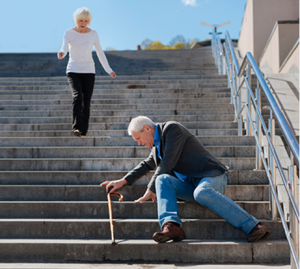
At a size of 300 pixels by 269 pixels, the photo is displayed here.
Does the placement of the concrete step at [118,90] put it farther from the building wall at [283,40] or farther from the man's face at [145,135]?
the man's face at [145,135]

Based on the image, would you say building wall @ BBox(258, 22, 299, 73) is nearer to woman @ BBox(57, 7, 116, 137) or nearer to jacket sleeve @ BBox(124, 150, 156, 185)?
woman @ BBox(57, 7, 116, 137)

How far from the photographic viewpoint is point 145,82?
8.36 metres

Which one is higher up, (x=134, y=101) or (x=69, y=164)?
(x=134, y=101)

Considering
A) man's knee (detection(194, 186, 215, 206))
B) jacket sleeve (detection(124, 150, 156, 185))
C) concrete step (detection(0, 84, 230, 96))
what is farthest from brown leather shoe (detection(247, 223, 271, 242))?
concrete step (detection(0, 84, 230, 96))

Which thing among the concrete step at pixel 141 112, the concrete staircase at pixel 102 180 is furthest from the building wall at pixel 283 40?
the concrete step at pixel 141 112

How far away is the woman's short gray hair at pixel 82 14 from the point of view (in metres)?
4.99

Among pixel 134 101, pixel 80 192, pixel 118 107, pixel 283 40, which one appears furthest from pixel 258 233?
pixel 283 40

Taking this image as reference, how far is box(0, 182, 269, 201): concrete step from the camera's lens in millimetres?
3730

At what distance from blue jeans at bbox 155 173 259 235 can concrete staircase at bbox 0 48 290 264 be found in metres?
0.16

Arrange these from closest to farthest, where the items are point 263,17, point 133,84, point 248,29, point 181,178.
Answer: point 181,178 → point 133,84 → point 263,17 → point 248,29

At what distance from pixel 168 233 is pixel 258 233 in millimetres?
665

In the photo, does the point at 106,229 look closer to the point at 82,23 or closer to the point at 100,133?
the point at 100,133

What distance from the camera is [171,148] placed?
3330 millimetres

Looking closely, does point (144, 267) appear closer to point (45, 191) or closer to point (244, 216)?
point (244, 216)
